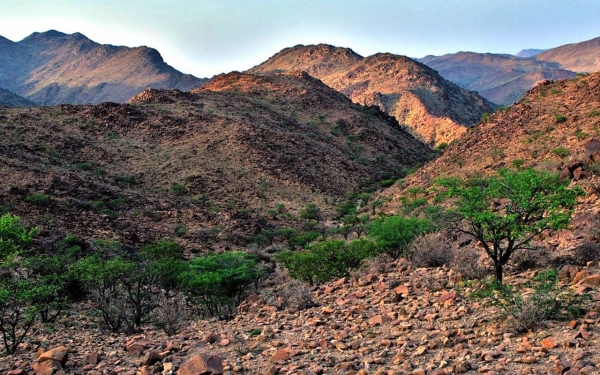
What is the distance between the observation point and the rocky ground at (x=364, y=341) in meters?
5.26

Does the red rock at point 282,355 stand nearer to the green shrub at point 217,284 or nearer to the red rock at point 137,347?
the red rock at point 137,347

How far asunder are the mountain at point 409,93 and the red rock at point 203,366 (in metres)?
57.7

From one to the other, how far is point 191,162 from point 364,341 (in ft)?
102

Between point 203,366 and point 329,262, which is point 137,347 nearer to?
point 203,366

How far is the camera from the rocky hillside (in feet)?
77.3

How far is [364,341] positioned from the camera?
6660 mm

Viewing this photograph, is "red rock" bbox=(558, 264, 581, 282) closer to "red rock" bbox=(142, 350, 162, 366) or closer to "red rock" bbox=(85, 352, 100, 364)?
"red rock" bbox=(142, 350, 162, 366)

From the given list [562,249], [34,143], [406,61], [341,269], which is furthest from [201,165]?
[406,61]

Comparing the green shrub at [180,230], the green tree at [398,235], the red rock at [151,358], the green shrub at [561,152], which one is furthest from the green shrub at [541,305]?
the green shrub at [180,230]

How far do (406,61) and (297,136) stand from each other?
170ft

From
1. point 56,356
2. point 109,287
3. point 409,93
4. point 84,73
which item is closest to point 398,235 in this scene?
point 109,287

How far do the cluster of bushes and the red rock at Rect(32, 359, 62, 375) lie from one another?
5.76 feet

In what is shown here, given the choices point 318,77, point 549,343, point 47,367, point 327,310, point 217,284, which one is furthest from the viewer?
point 318,77

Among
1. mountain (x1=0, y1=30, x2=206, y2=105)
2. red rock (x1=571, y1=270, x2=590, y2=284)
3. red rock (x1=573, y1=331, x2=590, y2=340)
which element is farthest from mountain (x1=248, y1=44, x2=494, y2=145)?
mountain (x1=0, y1=30, x2=206, y2=105)
